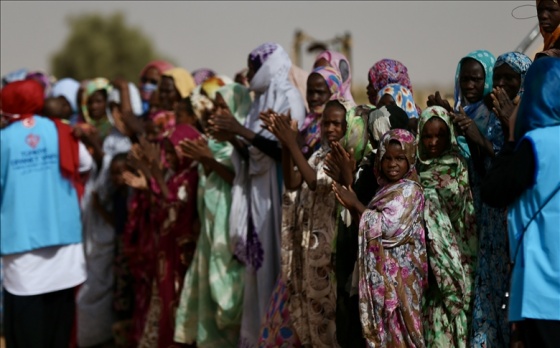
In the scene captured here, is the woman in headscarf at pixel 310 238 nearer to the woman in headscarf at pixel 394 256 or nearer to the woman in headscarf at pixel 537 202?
the woman in headscarf at pixel 394 256

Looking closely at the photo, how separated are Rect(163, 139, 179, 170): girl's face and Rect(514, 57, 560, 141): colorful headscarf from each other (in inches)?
161

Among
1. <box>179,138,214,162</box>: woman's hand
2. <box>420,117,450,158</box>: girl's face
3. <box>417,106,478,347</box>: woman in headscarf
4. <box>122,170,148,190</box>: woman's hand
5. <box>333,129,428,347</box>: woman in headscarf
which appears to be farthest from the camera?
<box>122,170,148,190</box>: woman's hand

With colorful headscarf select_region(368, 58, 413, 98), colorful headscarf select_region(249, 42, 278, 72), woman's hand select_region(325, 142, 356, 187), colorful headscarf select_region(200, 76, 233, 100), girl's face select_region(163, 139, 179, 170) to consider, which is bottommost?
girl's face select_region(163, 139, 179, 170)

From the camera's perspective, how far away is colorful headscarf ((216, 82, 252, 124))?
301 inches

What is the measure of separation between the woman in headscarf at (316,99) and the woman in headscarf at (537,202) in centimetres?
227

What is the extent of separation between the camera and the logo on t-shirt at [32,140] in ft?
25.2

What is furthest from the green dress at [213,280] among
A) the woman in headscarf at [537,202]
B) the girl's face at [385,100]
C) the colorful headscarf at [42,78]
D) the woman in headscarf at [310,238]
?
the colorful headscarf at [42,78]

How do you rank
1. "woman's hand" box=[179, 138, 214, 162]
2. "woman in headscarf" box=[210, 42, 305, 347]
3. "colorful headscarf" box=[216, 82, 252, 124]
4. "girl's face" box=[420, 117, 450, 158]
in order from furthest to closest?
"colorful headscarf" box=[216, 82, 252, 124], "woman's hand" box=[179, 138, 214, 162], "woman in headscarf" box=[210, 42, 305, 347], "girl's face" box=[420, 117, 450, 158]

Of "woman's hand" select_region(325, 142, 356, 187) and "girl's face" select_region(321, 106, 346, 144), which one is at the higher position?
"girl's face" select_region(321, 106, 346, 144)

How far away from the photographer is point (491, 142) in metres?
5.41

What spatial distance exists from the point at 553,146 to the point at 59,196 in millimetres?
4609

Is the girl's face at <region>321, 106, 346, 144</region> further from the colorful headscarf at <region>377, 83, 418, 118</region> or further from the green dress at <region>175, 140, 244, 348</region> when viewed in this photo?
the green dress at <region>175, 140, 244, 348</region>

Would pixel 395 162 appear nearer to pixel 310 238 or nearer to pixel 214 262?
pixel 310 238

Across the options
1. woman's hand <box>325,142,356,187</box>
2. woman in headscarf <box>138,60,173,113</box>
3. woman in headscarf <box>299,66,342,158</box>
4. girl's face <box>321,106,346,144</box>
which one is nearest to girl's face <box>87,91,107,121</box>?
Result: woman in headscarf <box>138,60,173,113</box>
